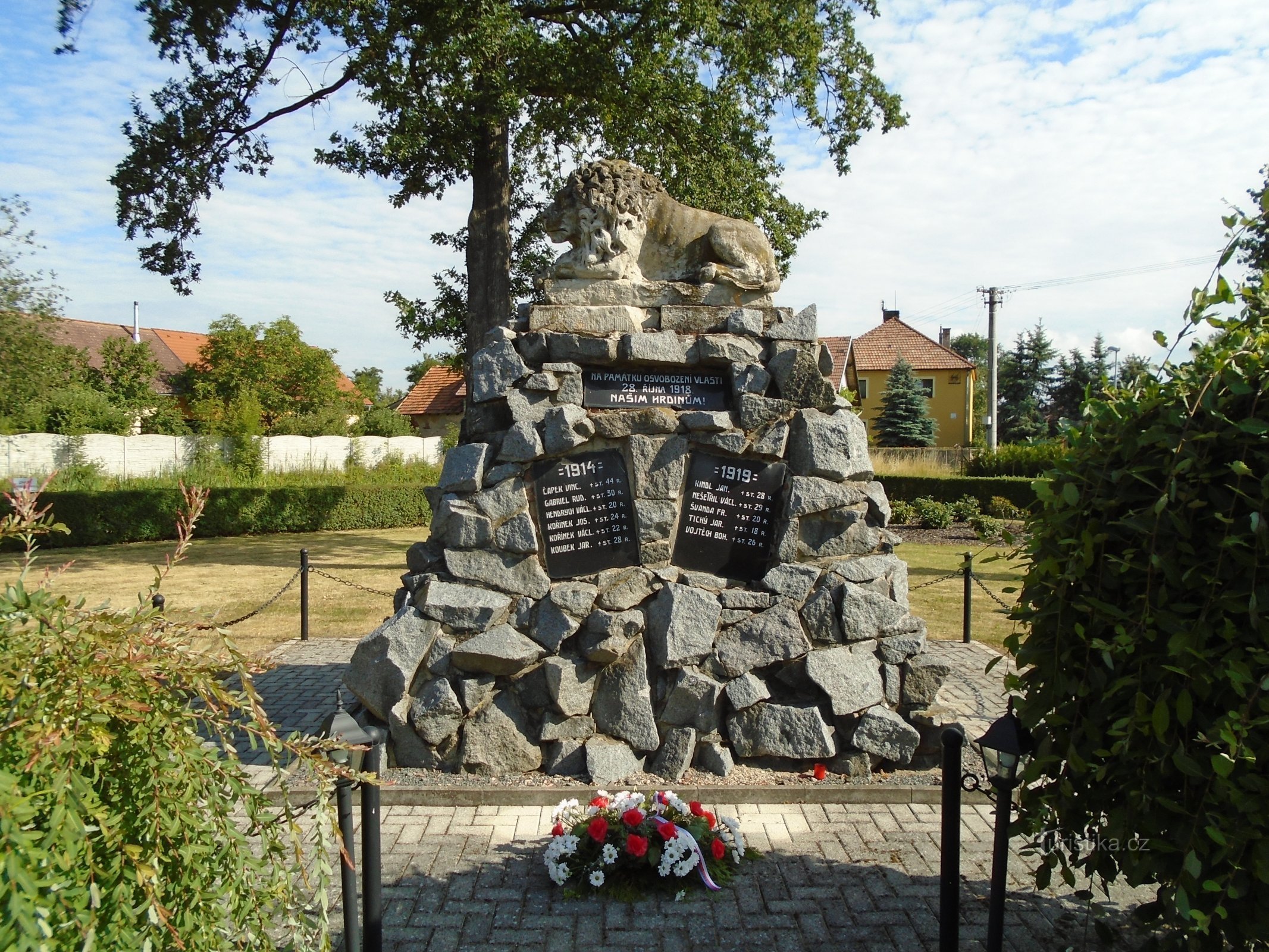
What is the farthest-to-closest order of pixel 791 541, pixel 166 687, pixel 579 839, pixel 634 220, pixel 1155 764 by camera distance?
1. pixel 634 220
2. pixel 791 541
3. pixel 579 839
4. pixel 1155 764
5. pixel 166 687

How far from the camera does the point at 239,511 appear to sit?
1886cm

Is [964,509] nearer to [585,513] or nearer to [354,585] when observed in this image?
[354,585]

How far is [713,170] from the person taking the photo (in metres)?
12.0

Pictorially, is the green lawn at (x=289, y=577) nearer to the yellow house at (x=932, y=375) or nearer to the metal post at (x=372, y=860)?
the metal post at (x=372, y=860)

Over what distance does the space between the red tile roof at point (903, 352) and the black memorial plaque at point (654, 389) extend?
Answer: 123ft

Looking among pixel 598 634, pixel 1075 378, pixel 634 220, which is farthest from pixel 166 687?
pixel 1075 378

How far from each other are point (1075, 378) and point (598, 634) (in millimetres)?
39349

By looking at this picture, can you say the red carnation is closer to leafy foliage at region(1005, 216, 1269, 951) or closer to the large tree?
leafy foliage at region(1005, 216, 1269, 951)

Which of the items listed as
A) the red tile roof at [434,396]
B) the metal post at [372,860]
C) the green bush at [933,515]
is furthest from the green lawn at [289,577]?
the red tile roof at [434,396]

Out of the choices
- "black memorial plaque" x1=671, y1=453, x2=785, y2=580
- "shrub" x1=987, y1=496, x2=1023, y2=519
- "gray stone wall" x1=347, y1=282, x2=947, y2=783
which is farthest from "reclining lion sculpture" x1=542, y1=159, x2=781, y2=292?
"shrub" x1=987, y1=496, x2=1023, y2=519

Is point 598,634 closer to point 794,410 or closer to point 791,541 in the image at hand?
point 791,541

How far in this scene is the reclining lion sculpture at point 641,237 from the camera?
5633 millimetres

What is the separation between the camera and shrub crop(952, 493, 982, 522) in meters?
19.6

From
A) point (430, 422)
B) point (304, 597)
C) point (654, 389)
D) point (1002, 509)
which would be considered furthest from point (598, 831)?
point (430, 422)
